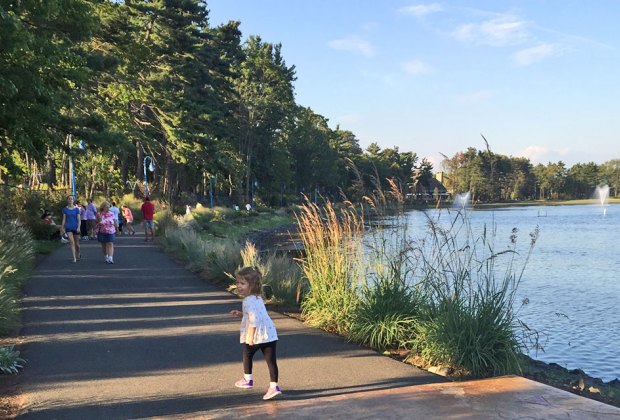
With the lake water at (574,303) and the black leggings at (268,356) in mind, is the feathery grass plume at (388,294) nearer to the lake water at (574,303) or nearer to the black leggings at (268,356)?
the lake water at (574,303)

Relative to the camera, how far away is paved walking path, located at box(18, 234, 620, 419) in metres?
4.58

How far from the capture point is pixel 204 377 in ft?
18.0

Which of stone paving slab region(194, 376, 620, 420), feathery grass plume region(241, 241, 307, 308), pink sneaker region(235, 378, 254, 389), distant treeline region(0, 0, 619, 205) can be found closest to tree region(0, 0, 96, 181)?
distant treeline region(0, 0, 619, 205)

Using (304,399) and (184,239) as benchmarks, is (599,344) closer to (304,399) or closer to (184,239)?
(304,399)

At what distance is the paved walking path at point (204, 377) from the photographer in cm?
458

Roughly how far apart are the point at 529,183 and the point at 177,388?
5242 inches

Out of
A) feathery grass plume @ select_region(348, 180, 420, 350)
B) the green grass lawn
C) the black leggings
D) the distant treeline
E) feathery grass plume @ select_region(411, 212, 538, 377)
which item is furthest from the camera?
Answer: the green grass lawn

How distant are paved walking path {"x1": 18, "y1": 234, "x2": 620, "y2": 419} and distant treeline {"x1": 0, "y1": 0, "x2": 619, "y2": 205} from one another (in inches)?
109

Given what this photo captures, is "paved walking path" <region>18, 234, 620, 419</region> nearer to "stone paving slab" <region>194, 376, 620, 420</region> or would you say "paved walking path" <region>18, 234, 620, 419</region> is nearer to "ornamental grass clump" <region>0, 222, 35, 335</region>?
"stone paving slab" <region>194, 376, 620, 420</region>

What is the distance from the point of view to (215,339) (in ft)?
23.1

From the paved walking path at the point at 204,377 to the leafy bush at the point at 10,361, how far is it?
130 millimetres

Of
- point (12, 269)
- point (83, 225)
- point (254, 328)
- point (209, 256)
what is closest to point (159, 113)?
point (83, 225)

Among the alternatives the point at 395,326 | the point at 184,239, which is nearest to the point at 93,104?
the point at 184,239

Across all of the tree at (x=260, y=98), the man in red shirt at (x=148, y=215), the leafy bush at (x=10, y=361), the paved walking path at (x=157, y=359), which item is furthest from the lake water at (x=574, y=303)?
the tree at (x=260, y=98)
